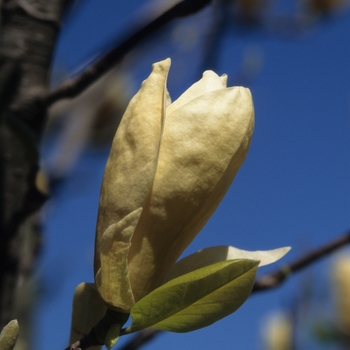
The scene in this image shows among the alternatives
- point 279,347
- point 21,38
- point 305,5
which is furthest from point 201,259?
point 305,5

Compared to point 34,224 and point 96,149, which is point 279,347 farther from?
point 34,224

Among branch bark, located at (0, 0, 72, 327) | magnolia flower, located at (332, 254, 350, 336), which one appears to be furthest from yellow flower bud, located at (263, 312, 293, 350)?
branch bark, located at (0, 0, 72, 327)

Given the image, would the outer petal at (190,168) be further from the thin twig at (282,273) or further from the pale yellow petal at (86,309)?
the thin twig at (282,273)

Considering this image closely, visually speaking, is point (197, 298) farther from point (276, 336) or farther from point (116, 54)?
point (276, 336)

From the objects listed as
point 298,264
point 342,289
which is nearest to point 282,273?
point 298,264

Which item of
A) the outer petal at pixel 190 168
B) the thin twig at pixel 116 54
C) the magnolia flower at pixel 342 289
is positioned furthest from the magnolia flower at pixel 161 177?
the magnolia flower at pixel 342 289
